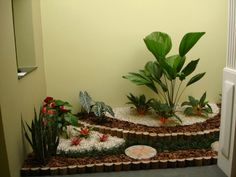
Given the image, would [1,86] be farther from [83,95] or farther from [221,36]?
[221,36]

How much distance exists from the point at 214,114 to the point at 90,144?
77.1 inches

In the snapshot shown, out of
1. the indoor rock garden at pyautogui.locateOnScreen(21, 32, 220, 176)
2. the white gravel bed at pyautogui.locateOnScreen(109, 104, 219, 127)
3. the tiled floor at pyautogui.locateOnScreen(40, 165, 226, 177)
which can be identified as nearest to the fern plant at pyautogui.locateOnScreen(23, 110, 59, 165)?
the indoor rock garden at pyautogui.locateOnScreen(21, 32, 220, 176)

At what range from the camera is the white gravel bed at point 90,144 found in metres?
2.76

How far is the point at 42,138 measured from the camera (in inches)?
93.3

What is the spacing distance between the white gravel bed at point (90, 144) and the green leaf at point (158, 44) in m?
1.28

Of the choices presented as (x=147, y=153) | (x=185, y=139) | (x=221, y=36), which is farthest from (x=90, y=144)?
(x=221, y=36)

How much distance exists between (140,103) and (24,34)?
1861 mm

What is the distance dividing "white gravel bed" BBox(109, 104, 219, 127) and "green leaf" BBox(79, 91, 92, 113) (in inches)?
17.1

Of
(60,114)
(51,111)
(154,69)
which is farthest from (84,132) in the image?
(154,69)

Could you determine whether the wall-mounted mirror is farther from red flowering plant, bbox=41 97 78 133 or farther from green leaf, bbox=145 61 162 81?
green leaf, bbox=145 61 162 81

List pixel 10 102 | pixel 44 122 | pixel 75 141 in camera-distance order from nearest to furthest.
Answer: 1. pixel 10 102
2. pixel 44 122
3. pixel 75 141

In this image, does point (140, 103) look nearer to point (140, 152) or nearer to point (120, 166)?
point (140, 152)

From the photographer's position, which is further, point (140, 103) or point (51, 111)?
point (140, 103)

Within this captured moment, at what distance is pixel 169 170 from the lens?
8.02 ft
